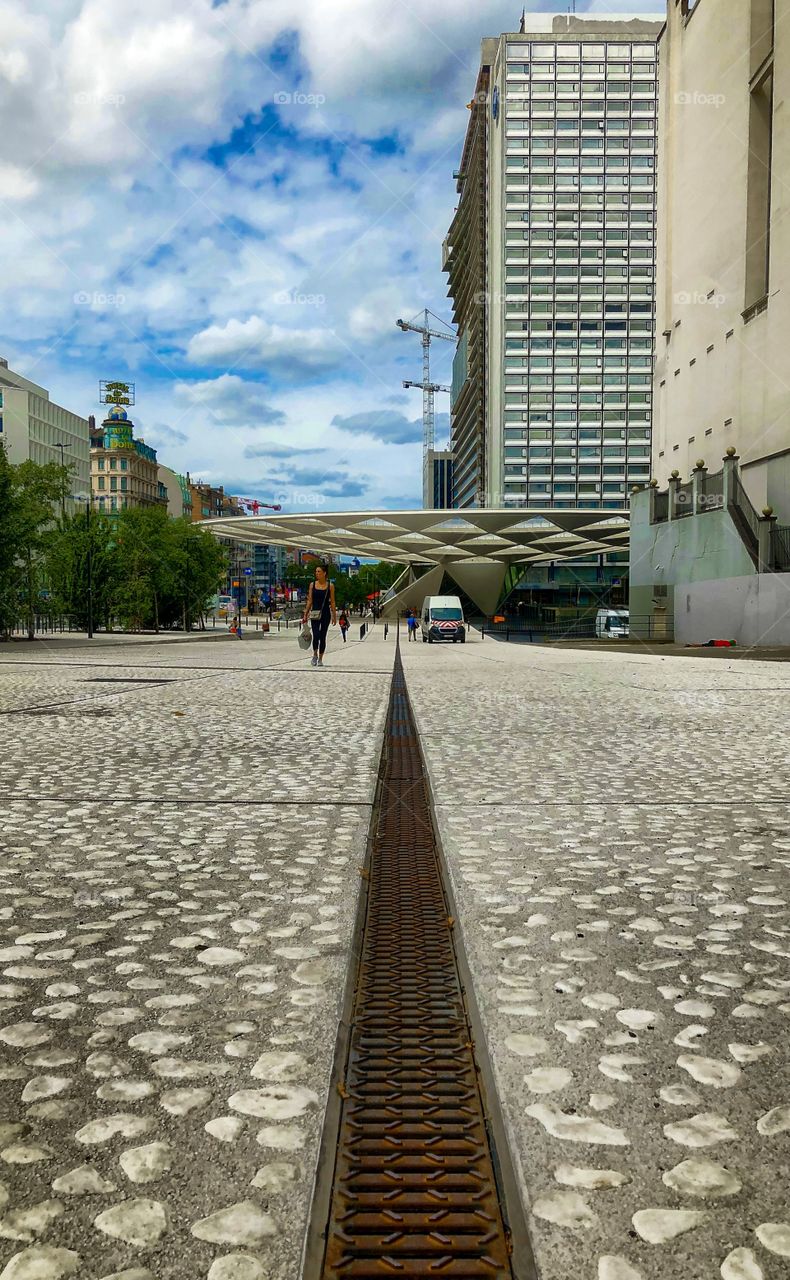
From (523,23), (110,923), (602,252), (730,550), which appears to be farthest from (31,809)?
(523,23)

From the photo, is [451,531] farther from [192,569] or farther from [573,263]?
[192,569]

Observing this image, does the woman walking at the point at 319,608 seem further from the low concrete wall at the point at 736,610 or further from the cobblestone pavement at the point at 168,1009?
the low concrete wall at the point at 736,610

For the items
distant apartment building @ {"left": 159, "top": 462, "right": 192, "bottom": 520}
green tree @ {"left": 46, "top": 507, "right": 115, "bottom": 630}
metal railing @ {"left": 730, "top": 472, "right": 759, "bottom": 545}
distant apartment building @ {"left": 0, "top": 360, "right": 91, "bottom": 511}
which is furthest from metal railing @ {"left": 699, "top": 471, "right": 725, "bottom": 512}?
distant apartment building @ {"left": 159, "top": 462, "right": 192, "bottom": 520}

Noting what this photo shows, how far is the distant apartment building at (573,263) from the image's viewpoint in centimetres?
10631

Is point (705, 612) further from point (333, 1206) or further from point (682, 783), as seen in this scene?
point (333, 1206)

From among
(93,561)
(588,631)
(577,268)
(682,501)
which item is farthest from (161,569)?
(577,268)

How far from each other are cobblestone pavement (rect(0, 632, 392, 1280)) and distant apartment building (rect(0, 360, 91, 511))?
10125 centimetres

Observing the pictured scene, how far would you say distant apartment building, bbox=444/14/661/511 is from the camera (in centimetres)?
10631

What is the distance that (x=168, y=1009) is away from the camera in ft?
7.07

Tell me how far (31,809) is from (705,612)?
3284cm

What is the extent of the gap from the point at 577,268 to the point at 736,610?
87.5m

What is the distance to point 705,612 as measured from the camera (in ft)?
114

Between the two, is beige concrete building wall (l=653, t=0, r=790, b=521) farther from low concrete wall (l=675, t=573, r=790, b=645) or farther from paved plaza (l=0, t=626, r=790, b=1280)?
paved plaza (l=0, t=626, r=790, b=1280)

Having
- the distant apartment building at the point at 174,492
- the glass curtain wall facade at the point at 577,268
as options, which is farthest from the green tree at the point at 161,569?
the distant apartment building at the point at 174,492
